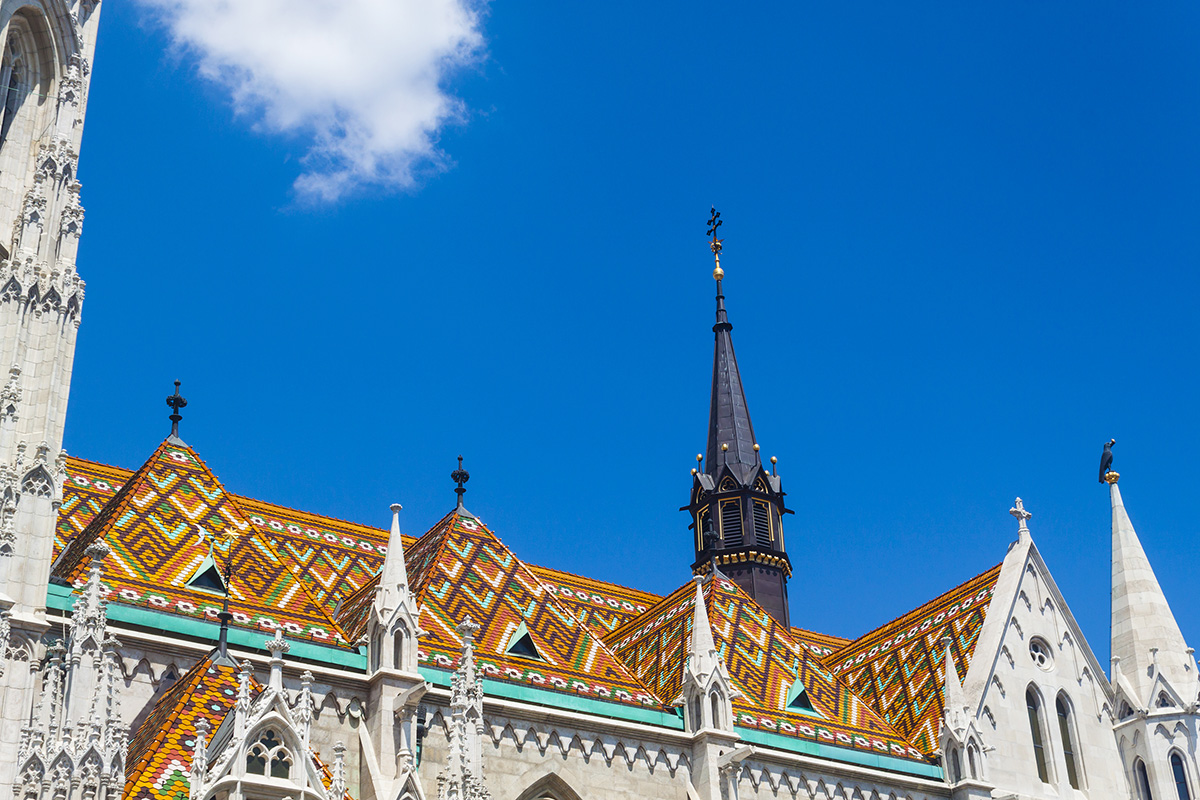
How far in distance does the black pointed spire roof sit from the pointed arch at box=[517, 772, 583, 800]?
14787 mm

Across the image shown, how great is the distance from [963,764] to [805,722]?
2780mm

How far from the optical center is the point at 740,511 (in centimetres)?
3503

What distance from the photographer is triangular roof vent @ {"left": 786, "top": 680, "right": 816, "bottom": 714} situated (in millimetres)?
25250

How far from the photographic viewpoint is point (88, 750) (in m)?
15.7

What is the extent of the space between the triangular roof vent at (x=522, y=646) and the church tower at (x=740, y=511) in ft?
33.1

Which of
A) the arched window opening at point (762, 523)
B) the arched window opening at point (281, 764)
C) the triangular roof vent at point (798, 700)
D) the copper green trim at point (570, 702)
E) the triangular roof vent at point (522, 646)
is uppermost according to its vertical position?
the arched window opening at point (762, 523)

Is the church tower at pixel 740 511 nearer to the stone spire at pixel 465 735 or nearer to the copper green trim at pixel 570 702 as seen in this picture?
the copper green trim at pixel 570 702

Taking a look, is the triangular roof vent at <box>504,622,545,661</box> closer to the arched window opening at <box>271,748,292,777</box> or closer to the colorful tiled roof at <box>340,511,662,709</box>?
the colorful tiled roof at <box>340,511,662,709</box>

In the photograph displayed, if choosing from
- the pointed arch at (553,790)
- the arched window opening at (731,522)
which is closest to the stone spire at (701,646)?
the pointed arch at (553,790)

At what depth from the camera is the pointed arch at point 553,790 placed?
2128 centimetres

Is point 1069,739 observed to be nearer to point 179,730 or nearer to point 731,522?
point 731,522

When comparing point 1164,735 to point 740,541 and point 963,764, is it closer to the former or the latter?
point 963,764

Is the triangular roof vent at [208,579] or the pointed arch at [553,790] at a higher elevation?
the triangular roof vent at [208,579]

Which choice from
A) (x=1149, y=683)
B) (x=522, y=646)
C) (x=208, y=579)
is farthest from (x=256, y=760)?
(x=1149, y=683)
